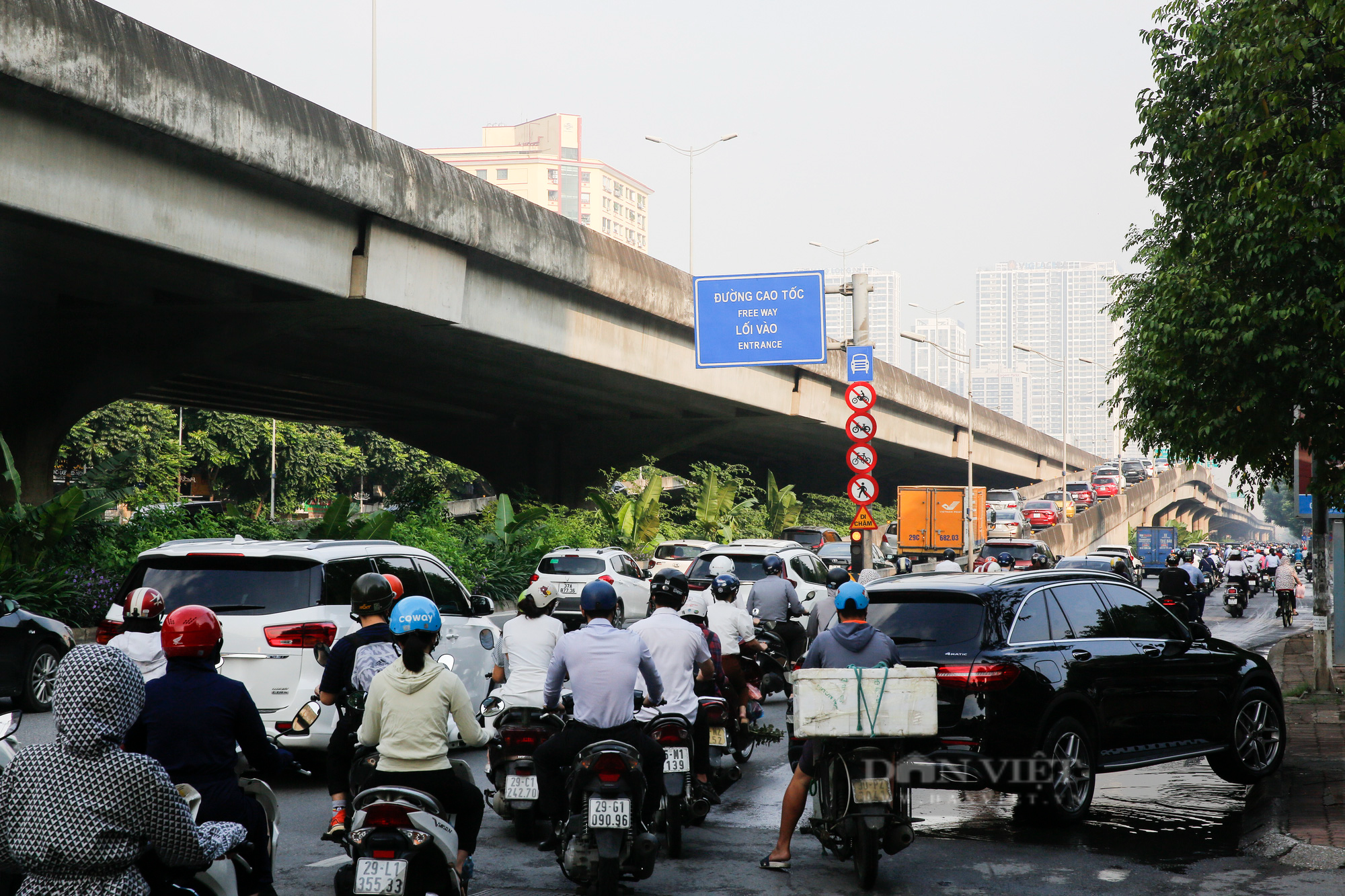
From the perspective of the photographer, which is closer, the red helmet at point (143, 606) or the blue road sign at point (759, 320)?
the red helmet at point (143, 606)

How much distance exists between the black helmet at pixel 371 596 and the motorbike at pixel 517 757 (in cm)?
114

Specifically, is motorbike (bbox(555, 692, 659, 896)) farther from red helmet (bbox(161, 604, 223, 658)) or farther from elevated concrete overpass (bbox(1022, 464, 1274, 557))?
elevated concrete overpass (bbox(1022, 464, 1274, 557))

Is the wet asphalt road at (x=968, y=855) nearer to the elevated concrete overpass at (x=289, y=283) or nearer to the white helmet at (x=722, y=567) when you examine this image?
the white helmet at (x=722, y=567)

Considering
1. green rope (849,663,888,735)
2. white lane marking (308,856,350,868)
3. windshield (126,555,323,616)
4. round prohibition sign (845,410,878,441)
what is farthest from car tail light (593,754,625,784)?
round prohibition sign (845,410,878,441)

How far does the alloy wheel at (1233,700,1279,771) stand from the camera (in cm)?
969

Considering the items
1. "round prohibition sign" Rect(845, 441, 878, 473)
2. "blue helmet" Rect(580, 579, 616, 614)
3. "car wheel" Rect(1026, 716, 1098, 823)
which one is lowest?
"car wheel" Rect(1026, 716, 1098, 823)

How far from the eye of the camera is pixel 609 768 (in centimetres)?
628

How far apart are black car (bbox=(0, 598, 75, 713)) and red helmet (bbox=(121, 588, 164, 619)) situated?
5.23 metres

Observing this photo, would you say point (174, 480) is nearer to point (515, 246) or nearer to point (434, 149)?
point (515, 246)

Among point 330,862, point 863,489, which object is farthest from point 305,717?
point 863,489

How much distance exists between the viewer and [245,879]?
4895 millimetres

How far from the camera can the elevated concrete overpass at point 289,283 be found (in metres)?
16.0

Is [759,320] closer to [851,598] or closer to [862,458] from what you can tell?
[862,458]

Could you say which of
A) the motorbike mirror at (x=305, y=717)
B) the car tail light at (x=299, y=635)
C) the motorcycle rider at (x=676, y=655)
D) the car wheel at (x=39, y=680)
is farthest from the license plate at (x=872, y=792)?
the car wheel at (x=39, y=680)
